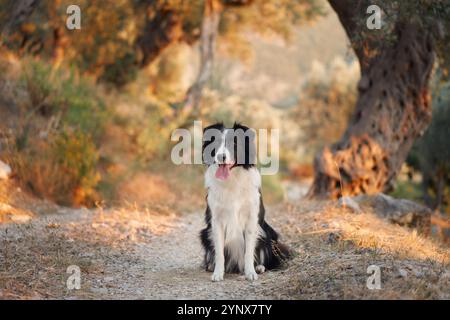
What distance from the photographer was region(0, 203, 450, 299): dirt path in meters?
5.30

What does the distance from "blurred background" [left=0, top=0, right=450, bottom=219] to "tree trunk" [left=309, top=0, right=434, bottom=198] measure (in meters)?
0.05

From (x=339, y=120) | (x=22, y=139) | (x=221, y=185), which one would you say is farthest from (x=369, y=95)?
(x=339, y=120)

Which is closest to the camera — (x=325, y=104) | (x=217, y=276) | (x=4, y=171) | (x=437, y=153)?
(x=217, y=276)

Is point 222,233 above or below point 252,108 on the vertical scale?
below

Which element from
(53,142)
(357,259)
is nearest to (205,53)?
(53,142)

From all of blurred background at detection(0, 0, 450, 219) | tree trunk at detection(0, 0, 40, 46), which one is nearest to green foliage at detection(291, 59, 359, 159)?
blurred background at detection(0, 0, 450, 219)

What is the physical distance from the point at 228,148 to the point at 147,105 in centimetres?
1173

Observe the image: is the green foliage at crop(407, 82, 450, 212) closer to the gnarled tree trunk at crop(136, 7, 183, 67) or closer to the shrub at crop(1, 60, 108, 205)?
the gnarled tree trunk at crop(136, 7, 183, 67)

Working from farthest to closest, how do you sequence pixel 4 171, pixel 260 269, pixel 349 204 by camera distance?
1. pixel 4 171
2. pixel 349 204
3. pixel 260 269

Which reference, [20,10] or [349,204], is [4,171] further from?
[349,204]

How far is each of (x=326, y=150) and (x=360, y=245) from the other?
4.40 m

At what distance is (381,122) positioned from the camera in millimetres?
10844

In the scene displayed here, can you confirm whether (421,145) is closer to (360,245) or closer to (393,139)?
(393,139)

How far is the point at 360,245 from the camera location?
6.78 metres
